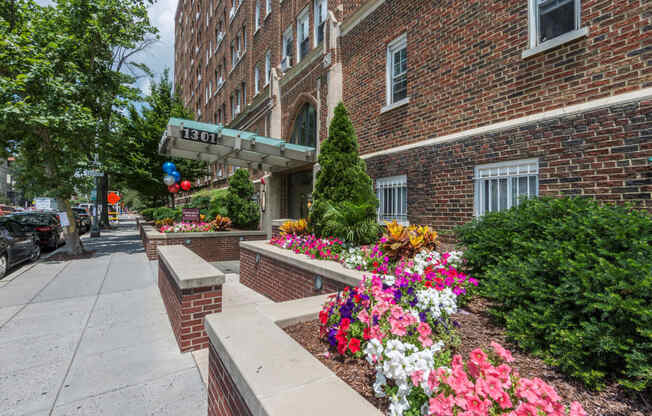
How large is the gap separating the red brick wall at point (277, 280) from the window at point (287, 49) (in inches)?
390

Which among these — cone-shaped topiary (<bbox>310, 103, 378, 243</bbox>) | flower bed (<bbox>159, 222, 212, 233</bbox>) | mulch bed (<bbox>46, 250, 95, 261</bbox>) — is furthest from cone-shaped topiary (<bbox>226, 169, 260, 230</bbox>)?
cone-shaped topiary (<bbox>310, 103, 378, 243</bbox>)

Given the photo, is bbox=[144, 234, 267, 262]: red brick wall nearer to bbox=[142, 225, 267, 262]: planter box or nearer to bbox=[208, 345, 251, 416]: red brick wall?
bbox=[142, 225, 267, 262]: planter box

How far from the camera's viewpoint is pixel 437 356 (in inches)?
91.2

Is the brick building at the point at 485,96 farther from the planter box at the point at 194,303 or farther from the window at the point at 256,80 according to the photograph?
the window at the point at 256,80

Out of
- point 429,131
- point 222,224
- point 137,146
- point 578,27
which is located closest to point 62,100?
point 222,224

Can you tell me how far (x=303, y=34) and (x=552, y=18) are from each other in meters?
10.8

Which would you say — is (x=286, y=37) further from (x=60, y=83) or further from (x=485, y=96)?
(x=485, y=96)

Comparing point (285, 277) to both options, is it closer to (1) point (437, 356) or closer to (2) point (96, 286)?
(1) point (437, 356)

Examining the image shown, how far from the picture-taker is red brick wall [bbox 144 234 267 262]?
11273 mm

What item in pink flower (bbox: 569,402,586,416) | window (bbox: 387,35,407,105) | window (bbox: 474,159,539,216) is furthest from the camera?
window (bbox: 387,35,407,105)

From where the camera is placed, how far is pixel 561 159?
16.1ft

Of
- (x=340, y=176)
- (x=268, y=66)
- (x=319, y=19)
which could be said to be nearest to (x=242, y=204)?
(x=268, y=66)

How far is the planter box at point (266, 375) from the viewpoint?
5.71 feet

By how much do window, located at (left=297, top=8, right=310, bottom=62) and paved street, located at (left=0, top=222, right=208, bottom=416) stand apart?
11.1 meters
